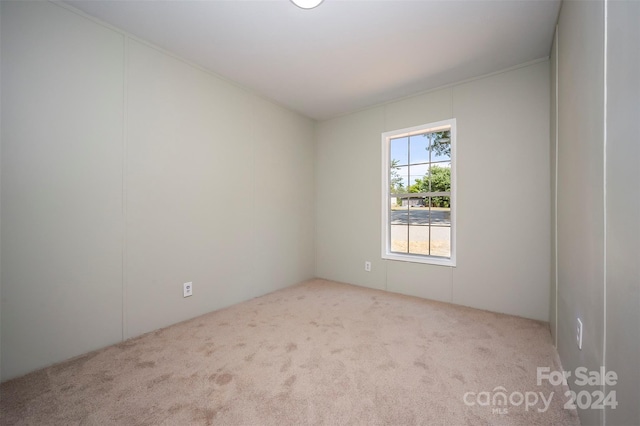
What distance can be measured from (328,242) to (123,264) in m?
2.74

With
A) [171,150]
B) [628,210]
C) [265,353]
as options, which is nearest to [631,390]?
[628,210]

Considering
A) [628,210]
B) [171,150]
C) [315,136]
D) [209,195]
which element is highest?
[315,136]

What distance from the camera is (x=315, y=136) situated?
440 cm

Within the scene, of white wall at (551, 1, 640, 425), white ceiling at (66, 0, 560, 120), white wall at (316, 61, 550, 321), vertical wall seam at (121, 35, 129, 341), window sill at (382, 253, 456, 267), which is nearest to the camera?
white wall at (551, 1, 640, 425)

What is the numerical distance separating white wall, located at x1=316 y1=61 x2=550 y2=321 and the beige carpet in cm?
39

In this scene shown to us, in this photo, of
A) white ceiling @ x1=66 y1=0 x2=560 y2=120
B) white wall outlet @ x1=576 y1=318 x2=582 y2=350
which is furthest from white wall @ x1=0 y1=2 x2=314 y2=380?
white wall outlet @ x1=576 y1=318 x2=582 y2=350

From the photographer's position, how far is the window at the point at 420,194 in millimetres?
3248

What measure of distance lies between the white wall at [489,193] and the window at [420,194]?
10 centimetres

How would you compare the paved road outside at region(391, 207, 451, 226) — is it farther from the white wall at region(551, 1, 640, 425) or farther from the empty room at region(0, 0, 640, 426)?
the white wall at region(551, 1, 640, 425)

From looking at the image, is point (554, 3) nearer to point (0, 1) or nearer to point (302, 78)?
point (302, 78)

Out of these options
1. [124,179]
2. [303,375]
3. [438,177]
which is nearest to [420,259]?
[438,177]

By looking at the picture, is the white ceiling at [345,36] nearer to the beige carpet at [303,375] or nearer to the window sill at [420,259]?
the window sill at [420,259]

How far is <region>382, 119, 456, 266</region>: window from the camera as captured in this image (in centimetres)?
325

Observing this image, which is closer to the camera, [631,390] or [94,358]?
[631,390]
